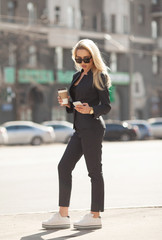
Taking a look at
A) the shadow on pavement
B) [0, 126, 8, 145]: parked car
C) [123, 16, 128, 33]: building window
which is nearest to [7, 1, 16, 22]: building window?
[123, 16, 128, 33]: building window

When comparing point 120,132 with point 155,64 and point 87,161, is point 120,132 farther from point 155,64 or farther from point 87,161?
point 87,161

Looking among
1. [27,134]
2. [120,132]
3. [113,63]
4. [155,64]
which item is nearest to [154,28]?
[155,64]

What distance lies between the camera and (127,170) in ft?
55.3

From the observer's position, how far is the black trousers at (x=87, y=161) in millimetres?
7531

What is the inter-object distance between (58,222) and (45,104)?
47.6 meters

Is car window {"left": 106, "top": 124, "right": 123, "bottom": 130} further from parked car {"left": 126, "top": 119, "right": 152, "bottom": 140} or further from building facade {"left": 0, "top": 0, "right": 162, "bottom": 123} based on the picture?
building facade {"left": 0, "top": 0, "right": 162, "bottom": 123}

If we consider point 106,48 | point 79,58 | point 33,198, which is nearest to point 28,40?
point 106,48

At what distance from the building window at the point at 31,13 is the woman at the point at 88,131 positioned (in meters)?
46.6

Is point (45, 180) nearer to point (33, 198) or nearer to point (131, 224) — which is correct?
point (33, 198)

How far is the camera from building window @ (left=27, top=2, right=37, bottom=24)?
53.8 metres

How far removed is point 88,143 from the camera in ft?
24.7

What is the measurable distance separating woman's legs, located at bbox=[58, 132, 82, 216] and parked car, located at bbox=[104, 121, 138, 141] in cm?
3765

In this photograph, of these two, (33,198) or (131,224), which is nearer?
(131,224)

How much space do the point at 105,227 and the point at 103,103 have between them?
4.09 feet
